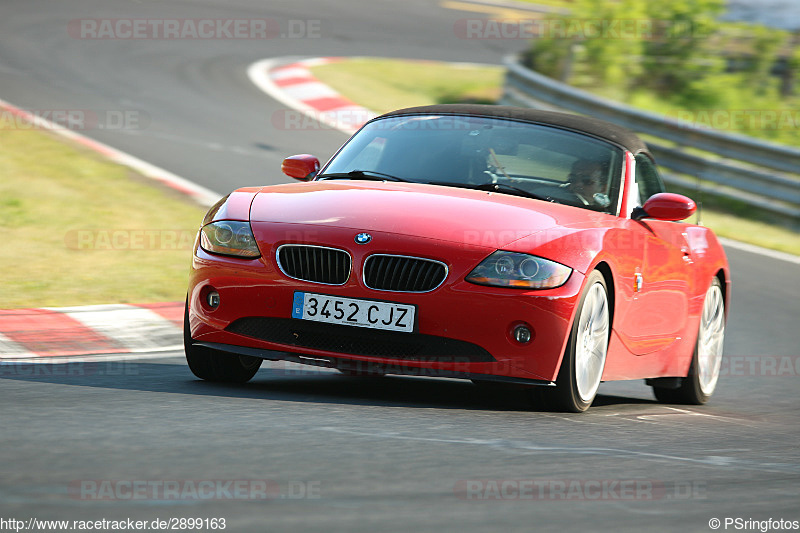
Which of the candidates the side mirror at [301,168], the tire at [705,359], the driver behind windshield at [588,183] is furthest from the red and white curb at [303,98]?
the driver behind windshield at [588,183]

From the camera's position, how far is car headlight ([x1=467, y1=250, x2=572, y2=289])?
512cm

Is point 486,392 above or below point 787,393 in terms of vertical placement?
above

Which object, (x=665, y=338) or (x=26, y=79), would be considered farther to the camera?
(x=26, y=79)

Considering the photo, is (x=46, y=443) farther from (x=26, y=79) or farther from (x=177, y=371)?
(x=26, y=79)

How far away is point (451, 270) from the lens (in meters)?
5.13

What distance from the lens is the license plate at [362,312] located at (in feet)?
16.9

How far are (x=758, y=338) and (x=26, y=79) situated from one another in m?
10.7

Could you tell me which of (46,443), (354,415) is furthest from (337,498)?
(354,415)

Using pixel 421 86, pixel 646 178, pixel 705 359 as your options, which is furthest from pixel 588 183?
pixel 421 86

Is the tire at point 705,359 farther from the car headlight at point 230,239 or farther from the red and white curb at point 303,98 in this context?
the red and white curb at point 303,98

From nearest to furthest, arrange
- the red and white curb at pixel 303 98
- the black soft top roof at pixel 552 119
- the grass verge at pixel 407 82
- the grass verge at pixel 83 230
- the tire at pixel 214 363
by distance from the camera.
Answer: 1. the tire at pixel 214 363
2. the black soft top roof at pixel 552 119
3. the grass verge at pixel 83 230
4. the red and white curb at pixel 303 98
5. the grass verge at pixel 407 82

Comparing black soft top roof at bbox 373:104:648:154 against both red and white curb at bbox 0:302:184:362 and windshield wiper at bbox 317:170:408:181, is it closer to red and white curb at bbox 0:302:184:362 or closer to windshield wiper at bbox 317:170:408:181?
windshield wiper at bbox 317:170:408:181

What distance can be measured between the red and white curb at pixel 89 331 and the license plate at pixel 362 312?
1937mm

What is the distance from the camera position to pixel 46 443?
3908 millimetres
